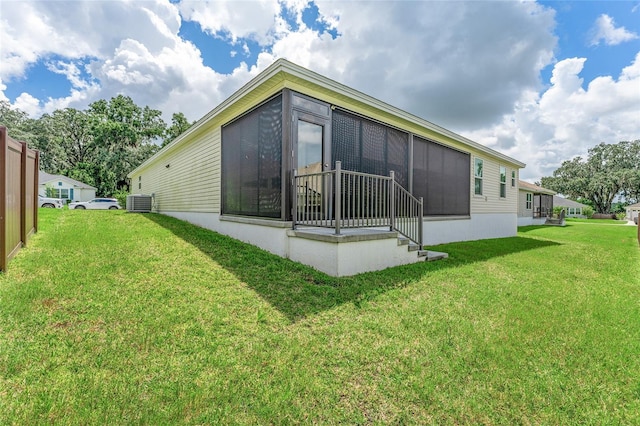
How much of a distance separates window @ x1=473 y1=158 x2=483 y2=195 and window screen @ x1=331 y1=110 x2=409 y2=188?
468 cm

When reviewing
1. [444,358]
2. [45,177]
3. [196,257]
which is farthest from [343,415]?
[45,177]

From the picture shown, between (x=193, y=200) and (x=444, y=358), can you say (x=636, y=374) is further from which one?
(x=193, y=200)

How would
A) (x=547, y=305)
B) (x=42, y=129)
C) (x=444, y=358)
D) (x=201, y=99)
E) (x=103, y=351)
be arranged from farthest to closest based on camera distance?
(x=42, y=129) < (x=201, y=99) < (x=547, y=305) < (x=444, y=358) < (x=103, y=351)

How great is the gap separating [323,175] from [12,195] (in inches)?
167

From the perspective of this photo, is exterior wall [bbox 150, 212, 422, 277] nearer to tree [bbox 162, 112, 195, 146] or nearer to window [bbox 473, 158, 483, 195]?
window [bbox 473, 158, 483, 195]

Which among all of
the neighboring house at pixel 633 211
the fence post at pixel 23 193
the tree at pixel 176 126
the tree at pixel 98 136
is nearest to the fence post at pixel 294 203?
the fence post at pixel 23 193

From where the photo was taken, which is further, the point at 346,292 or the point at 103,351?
the point at 346,292

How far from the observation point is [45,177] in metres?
26.2

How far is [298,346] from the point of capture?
2.47 metres

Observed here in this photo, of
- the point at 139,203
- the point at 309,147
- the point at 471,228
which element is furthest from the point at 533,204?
the point at 139,203

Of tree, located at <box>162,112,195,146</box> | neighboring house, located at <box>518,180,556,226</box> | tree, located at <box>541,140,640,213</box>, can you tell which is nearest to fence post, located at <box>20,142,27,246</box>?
neighboring house, located at <box>518,180,556,226</box>

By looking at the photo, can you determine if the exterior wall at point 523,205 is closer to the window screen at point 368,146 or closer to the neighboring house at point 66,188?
the window screen at point 368,146

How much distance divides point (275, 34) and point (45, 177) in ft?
96.8

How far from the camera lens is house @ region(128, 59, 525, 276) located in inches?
186
